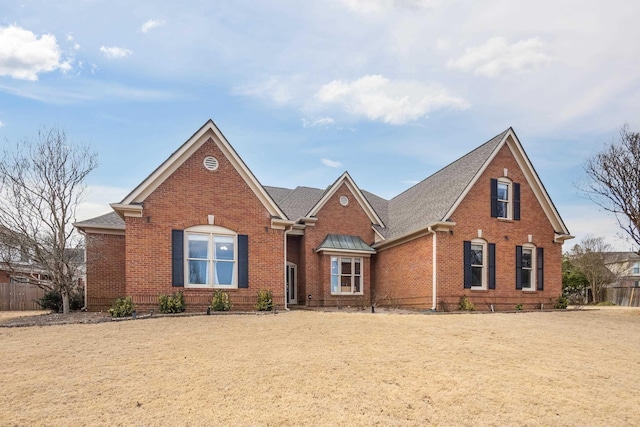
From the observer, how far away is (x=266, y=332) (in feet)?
35.2

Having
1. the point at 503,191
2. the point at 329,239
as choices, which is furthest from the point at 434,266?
the point at 329,239

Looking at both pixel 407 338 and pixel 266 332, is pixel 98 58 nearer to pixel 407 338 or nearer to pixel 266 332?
pixel 266 332

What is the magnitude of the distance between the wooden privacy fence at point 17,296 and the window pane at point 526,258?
26103 mm

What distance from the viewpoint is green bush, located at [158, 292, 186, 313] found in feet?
48.2

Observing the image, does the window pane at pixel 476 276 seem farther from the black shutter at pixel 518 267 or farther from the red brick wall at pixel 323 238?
the red brick wall at pixel 323 238

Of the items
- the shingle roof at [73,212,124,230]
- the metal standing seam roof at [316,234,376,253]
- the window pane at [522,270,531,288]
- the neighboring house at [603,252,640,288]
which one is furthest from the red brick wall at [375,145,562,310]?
the neighboring house at [603,252,640,288]

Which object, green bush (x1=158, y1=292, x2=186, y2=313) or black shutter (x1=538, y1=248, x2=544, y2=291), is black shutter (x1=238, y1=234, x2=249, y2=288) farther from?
black shutter (x1=538, y1=248, x2=544, y2=291)

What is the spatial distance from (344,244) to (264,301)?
6.27 metres

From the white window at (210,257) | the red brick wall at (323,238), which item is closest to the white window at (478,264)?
the red brick wall at (323,238)

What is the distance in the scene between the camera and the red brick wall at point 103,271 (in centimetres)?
1742

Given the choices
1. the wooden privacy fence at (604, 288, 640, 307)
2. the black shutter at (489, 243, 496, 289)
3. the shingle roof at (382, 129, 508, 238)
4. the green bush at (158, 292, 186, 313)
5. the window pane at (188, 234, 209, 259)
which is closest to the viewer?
the green bush at (158, 292, 186, 313)

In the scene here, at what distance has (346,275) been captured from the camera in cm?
2108

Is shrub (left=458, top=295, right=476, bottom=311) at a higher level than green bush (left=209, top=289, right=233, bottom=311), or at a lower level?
lower

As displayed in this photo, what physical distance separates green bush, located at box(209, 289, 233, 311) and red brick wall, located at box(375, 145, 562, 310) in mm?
8209
